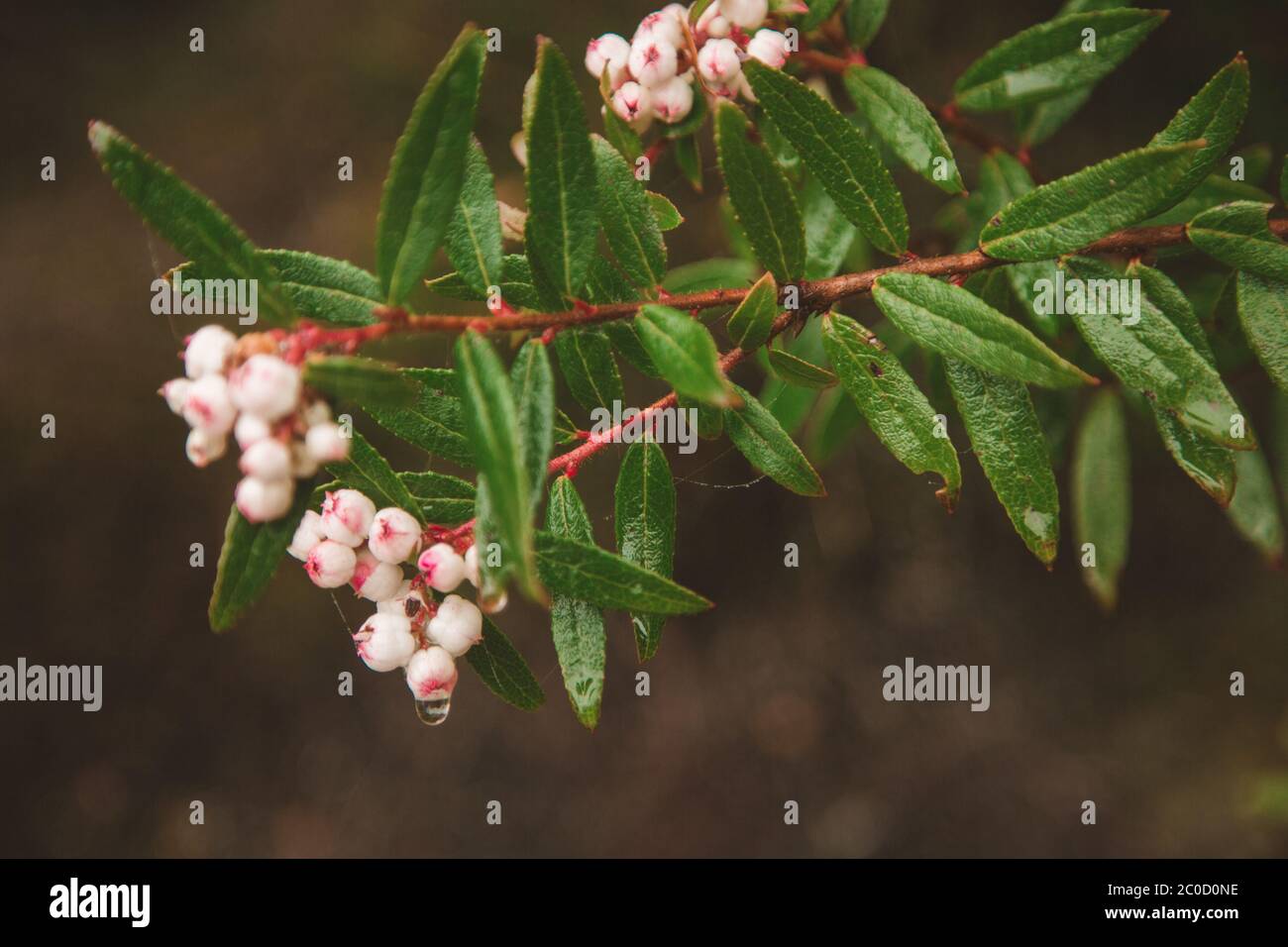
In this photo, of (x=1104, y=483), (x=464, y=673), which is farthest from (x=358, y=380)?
(x=464, y=673)

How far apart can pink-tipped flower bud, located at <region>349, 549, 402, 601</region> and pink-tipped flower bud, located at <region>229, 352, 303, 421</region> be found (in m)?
0.19

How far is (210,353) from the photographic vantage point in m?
0.59

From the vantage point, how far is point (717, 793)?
227 cm

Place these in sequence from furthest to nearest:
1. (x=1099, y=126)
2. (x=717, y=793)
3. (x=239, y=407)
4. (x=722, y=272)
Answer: (x=717, y=793)
(x=1099, y=126)
(x=722, y=272)
(x=239, y=407)

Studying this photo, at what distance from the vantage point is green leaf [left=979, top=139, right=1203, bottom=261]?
687 mm

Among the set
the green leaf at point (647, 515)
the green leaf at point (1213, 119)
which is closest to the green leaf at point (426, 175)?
the green leaf at point (647, 515)

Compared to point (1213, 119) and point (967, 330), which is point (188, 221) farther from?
point (1213, 119)

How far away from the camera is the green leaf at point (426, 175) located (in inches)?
24.4

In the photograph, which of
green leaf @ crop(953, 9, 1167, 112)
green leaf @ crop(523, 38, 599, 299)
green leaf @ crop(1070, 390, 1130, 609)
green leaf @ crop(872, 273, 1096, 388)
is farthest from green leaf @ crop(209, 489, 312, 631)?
green leaf @ crop(1070, 390, 1130, 609)

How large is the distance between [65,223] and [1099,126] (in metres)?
2.22

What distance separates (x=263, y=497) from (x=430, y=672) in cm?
22

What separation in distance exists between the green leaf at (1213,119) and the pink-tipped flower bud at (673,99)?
40cm

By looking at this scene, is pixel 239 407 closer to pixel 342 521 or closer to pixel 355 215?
pixel 342 521
